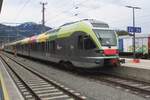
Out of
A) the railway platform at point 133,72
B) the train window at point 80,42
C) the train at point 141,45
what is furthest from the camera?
the train at point 141,45

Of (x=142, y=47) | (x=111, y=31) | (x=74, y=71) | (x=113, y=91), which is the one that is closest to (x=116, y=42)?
(x=111, y=31)

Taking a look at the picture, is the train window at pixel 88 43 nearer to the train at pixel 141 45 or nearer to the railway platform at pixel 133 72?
the railway platform at pixel 133 72

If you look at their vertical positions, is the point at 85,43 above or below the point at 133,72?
above

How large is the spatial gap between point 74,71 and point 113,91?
30.4ft

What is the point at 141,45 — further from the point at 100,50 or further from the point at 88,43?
the point at 100,50

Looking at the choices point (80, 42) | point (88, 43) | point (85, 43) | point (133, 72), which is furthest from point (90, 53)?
point (133, 72)

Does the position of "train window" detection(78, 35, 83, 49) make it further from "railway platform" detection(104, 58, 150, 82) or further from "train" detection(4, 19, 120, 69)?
"railway platform" detection(104, 58, 150, 82)

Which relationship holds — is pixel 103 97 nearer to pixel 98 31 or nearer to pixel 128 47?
pixel 98 31

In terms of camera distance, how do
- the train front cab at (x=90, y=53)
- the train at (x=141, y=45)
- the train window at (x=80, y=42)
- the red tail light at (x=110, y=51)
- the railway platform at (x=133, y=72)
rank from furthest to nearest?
the train at (x=141, y=45) < the train window at (x=80, y=42) < the red tail light at (x=110, y=51) < the train front cab at (x=90, y=53) < the railway platform at (x=133, y=72)

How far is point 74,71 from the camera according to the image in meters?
22.0

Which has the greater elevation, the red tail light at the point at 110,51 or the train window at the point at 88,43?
the train window at the point at 88,43

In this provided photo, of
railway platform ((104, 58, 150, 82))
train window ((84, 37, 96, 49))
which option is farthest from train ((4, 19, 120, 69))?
railway platform ((104, 58, 150, 82))

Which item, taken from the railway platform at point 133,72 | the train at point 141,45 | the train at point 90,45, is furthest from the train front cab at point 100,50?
the train at point 141,45

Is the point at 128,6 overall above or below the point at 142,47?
above
